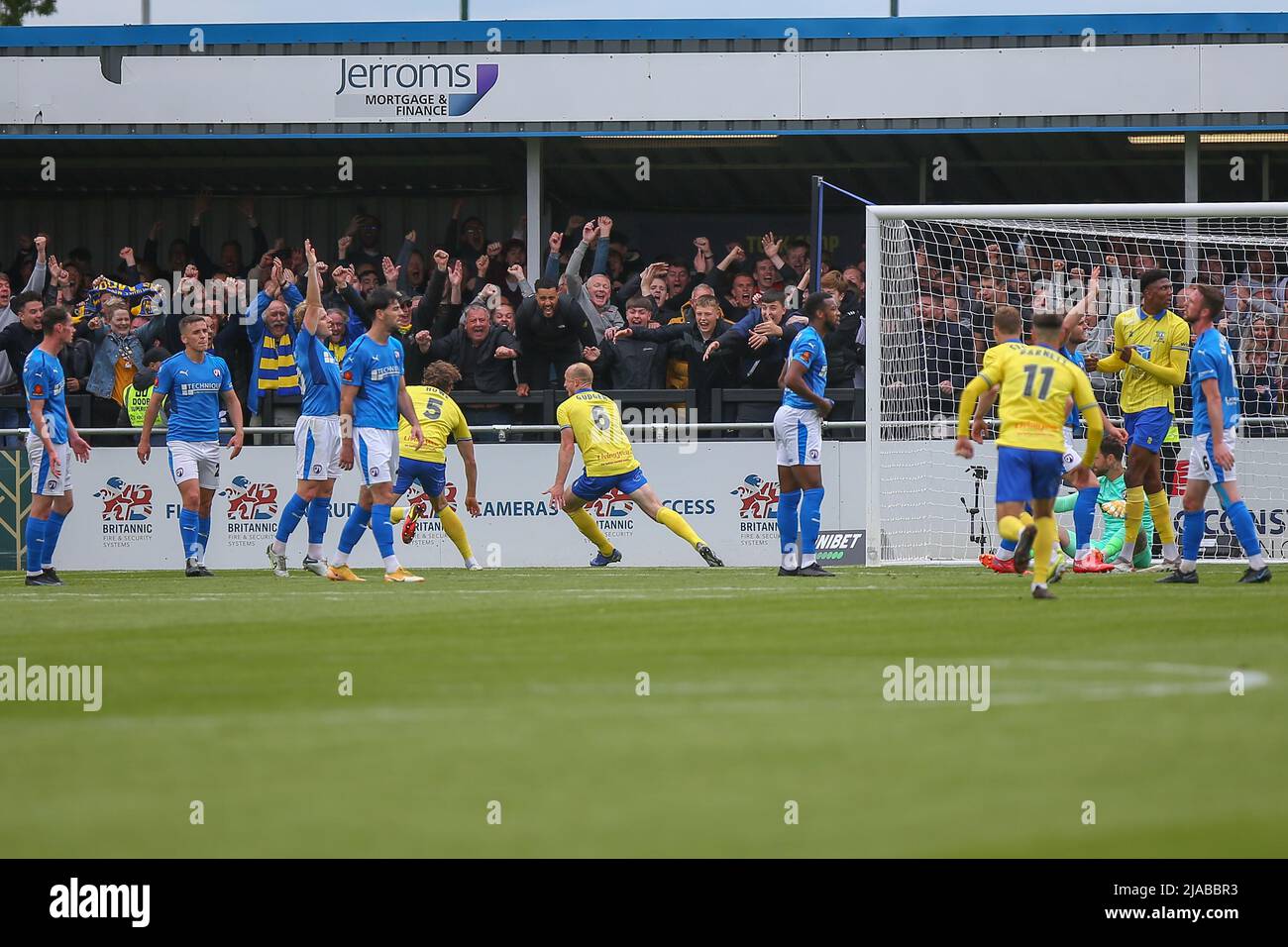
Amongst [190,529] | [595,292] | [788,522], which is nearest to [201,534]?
[190,529]

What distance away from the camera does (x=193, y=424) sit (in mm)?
14695

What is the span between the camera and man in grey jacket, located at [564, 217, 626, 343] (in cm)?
1869

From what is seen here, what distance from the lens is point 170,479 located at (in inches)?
679

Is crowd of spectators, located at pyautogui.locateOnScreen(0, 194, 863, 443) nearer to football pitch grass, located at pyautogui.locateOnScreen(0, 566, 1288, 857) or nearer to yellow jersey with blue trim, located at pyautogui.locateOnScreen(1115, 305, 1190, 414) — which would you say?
yellow jersey with blue trim, located at pyautogui.locateOnScreen(1115, 305, 1190, 414)

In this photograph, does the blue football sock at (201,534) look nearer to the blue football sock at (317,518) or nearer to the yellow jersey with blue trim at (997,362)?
the blue football sock at (317,518)

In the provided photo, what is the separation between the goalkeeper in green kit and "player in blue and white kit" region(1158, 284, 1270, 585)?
4.57 feet

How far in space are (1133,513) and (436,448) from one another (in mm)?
6017

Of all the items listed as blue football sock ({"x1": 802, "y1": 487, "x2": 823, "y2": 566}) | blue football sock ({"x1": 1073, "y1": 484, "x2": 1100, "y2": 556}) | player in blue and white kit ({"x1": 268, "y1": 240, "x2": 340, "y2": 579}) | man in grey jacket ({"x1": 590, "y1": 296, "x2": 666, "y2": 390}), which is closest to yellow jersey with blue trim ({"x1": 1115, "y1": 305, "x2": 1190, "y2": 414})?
blue football sock ({"x1": 1073, "y1": 484, "x2": 1100, "y2": 556})

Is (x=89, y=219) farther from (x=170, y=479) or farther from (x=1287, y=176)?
(x=1287, y=176)

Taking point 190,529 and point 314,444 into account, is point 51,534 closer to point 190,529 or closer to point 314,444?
point 190,529

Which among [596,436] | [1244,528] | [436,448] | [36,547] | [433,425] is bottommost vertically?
[36,547]

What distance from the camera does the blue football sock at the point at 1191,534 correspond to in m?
11.5
